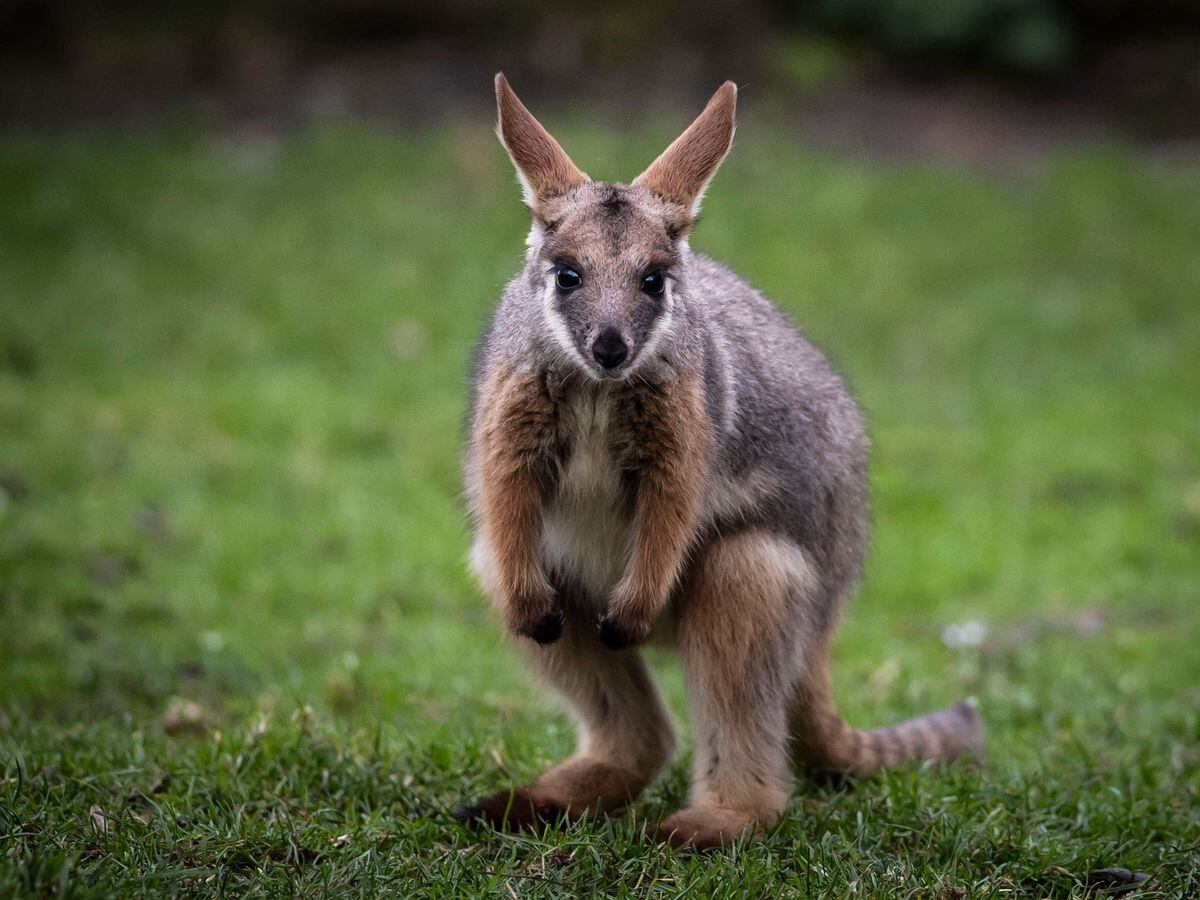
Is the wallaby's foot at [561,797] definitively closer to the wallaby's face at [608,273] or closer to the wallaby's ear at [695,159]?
the wallaby's face at [608,273]

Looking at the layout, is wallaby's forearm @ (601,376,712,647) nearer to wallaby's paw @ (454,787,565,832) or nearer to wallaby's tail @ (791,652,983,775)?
wallaby's paw @ (454,787,565,832)

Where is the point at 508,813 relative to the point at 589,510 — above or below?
below

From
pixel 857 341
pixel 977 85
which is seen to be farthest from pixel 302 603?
pixel 977 85

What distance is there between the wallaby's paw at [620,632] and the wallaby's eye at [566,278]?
1.04m

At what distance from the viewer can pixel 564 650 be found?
15.4 ft

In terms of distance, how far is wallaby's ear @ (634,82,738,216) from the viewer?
4.34 metres

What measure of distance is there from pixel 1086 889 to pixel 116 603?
219 inches

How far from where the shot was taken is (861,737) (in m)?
5.03

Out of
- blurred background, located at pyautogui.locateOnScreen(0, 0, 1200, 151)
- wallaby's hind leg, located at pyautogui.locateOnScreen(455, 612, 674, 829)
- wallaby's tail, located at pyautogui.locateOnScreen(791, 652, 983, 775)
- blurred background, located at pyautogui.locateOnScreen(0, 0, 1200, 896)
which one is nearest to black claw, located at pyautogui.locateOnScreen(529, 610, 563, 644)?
wallaby's hind leg, located at pyautogui.locateOnScreen(455, 612, 674, 829)

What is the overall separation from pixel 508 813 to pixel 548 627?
60cm

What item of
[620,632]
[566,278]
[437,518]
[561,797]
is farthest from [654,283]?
[437,518]

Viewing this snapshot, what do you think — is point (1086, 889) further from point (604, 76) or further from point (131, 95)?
point (131, 95)

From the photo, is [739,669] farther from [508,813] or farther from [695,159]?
[695,159]

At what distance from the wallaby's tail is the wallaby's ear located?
1.73 metres
